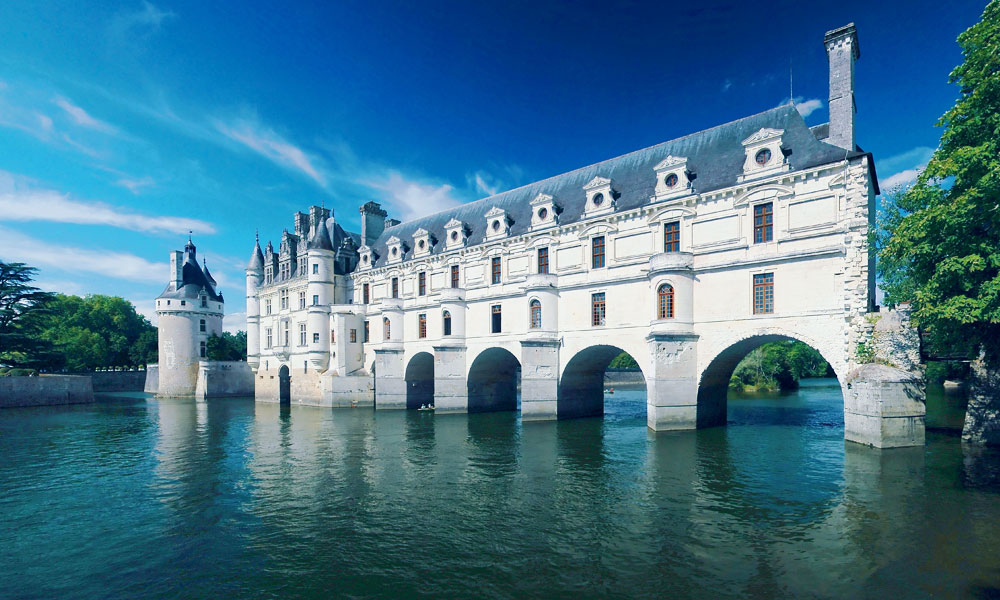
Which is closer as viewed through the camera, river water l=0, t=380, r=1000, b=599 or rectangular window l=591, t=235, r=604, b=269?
river water l=0, t=380, r=1000, b=599

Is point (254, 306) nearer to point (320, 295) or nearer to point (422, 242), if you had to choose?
point (320, 295)

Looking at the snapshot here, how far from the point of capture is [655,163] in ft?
99.5

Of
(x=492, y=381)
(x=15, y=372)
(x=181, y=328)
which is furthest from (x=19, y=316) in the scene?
(x=492, y=381)

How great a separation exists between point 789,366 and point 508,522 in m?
55.4

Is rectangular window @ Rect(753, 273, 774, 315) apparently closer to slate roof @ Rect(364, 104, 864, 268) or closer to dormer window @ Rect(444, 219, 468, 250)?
slate roof @ Rect(364, 104, 864, 268)

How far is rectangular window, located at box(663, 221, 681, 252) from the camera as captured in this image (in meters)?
27.0

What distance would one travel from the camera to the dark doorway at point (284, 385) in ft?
170

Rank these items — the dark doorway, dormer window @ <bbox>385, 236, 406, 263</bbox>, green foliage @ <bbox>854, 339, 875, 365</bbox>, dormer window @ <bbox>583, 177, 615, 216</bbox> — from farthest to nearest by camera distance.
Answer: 1. the dark doorway
2. dormer window @ <bbox>385, 236, 406, 263</bbox>
3. dormer window @ <bbox>583, 177, 615, 216</bbox>
4. green foliage @ <bbox>854, 339, 875, 365</bbox>

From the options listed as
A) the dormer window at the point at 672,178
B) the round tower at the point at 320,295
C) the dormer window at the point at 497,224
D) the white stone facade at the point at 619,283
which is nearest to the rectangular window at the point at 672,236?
the white stone facade at the point at 619,283

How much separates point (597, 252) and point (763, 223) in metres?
9.31

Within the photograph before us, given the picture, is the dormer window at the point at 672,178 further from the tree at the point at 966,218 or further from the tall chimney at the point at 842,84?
the tree at the point at 966,218

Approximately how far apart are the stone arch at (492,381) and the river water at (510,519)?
36.9 ft

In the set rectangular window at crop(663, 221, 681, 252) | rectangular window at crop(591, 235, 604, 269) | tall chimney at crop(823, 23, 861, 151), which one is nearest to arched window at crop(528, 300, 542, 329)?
rectangular window at crop(591, 235, 604, 269)

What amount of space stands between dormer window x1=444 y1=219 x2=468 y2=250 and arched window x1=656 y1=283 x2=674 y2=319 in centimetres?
1676
